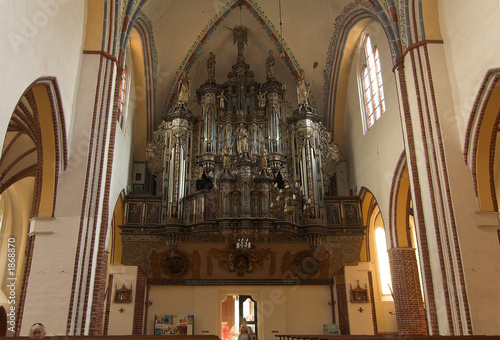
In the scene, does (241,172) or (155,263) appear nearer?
(241,172)

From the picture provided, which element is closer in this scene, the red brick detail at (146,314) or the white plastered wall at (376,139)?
the white plastered wall at (376,139)

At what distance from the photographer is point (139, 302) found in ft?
53.3

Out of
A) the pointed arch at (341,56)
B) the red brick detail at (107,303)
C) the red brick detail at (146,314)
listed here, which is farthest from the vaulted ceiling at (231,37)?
the red brick detail at (146,314)

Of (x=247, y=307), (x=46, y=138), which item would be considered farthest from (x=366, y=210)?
(x=46, y=138)

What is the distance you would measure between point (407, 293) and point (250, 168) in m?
6.42

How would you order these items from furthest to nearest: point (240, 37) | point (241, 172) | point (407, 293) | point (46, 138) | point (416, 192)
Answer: point (240, 37) → point (241, 172) → point (407, 293) → point (416, 192) → point (46, 138)

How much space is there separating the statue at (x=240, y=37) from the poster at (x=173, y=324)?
36.1 ft

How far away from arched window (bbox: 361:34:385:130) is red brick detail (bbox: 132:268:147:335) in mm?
10130

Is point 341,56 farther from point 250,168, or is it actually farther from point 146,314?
point 146,314

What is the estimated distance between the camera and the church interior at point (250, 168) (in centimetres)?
954

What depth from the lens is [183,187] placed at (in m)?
16.2

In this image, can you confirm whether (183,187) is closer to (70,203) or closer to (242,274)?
(242,274)

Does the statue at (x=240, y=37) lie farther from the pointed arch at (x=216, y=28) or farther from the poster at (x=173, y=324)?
the poster at (x=173, y=324)

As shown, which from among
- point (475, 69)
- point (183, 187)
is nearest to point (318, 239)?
point (183, 187)
